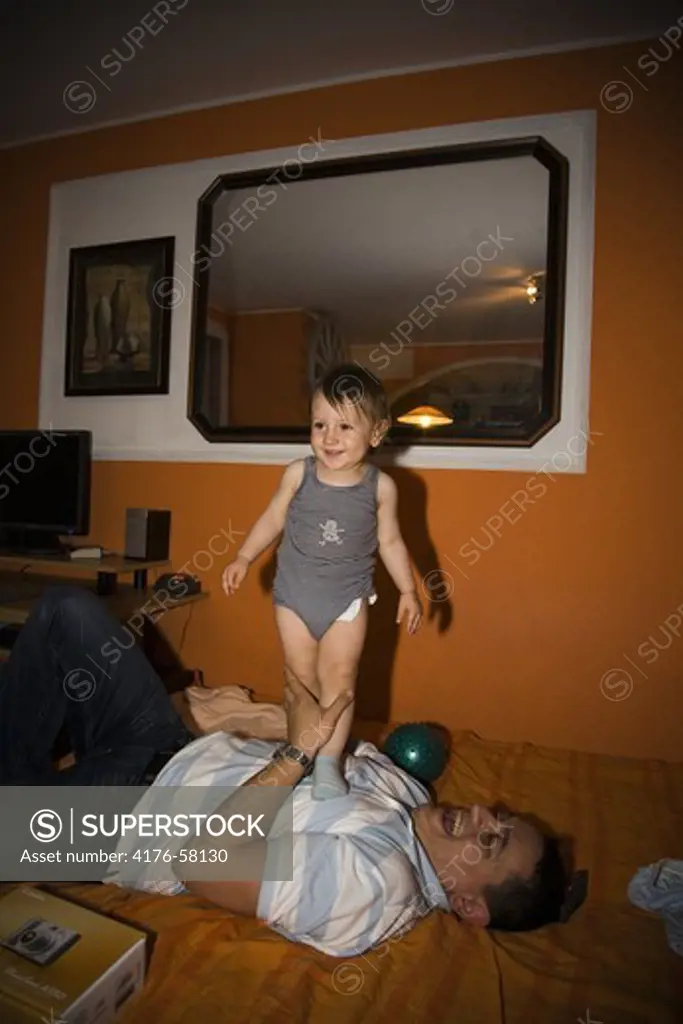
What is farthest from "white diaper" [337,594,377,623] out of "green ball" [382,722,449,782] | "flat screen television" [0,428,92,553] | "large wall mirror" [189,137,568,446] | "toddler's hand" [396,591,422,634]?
"flat screen television" [0,428,92,553]

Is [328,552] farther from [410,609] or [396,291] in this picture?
[396,291]

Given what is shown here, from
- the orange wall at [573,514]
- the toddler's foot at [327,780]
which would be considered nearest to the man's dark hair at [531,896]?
the toddler's foot at [327,780]

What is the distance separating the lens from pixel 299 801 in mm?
1312

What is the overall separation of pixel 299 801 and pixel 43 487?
81.3 inches

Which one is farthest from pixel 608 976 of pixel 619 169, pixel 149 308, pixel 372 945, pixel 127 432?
pixel 149 308

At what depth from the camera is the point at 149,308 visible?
9.32 ft

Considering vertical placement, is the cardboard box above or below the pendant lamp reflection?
below

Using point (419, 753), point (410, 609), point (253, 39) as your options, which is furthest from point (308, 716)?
point (253, 39)

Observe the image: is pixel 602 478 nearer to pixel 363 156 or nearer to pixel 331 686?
pixel 331 686

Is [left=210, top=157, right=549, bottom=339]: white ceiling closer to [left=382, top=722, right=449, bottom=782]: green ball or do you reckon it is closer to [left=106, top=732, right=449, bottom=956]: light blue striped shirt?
[left=382, top=722, right=449, bottom=782]: green ball

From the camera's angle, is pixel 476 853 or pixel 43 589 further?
pixel 43 589

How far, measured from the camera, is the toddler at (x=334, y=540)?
1.57 m

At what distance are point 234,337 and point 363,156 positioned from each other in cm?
88

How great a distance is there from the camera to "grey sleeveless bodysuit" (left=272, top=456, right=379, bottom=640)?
5.32 ft
